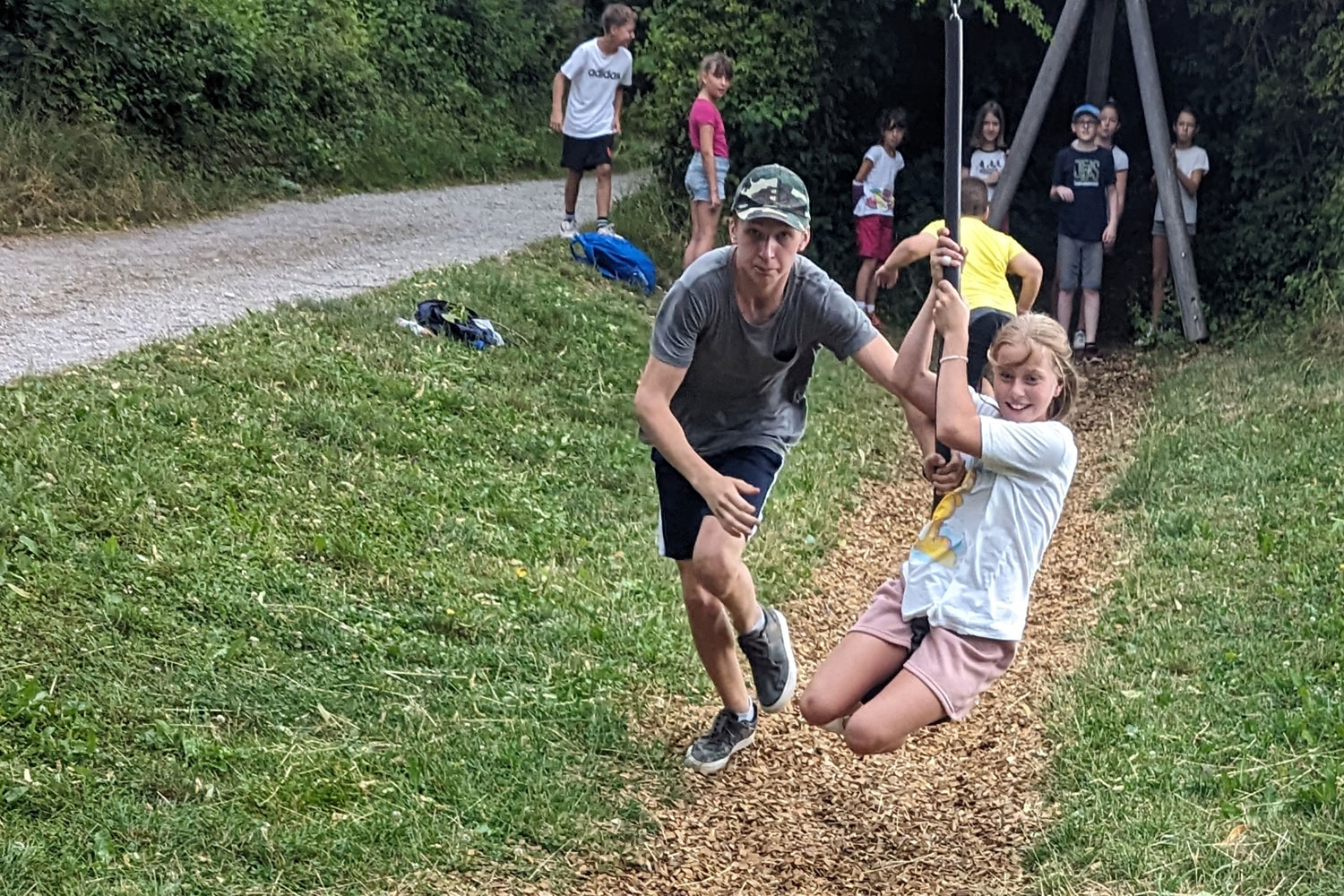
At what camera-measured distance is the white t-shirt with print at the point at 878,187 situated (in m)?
12.0

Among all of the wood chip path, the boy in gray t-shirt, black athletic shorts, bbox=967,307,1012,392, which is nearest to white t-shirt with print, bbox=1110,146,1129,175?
black athletic shorts, bbox=967,307,1012,392

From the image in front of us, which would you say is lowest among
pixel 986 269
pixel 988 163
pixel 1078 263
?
pixel 1078 263

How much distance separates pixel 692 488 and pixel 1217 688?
225cm

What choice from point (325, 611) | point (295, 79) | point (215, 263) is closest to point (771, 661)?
point (325, 611)

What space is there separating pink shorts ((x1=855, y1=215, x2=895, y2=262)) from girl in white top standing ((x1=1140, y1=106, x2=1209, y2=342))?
90.1 inches

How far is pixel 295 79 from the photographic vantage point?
A: 15.9 m

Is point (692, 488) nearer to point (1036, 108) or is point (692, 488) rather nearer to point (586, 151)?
point (586, 151)

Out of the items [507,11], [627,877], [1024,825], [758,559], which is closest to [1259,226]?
[758,559]

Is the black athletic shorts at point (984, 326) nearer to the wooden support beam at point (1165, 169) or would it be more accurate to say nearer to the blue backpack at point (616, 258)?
the blue backpack at point (616, 258)

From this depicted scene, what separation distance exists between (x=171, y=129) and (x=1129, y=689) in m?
11.4

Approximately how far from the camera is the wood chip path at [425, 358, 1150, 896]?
438 cm

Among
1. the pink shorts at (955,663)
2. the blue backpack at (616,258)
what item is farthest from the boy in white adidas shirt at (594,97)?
the pink shorts at (955,663)

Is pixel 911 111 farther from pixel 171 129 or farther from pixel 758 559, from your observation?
pixel 758 559

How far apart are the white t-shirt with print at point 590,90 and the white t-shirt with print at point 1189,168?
15.5 feet
